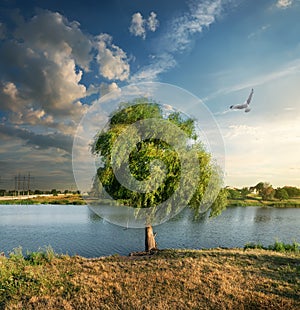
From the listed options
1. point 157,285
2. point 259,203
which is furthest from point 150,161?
point 259,203

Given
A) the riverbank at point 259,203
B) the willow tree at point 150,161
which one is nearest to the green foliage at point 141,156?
the willow tree at point 150,161

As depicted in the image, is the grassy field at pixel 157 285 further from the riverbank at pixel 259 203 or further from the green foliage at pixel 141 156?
the riverbank at pixel 259 203

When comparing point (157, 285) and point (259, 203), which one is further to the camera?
point (259, 203)

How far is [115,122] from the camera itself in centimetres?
1711

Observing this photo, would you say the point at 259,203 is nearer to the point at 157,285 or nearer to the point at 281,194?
the point at 281,194

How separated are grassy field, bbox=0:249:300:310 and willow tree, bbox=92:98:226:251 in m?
4.64

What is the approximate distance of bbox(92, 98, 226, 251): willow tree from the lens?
51.0 ft

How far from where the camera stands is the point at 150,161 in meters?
15.4

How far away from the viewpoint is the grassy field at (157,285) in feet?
25.8

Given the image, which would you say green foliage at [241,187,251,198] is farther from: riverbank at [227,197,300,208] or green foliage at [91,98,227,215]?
green foliage at [91,98,227,215]

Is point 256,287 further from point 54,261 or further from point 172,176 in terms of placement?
point 54,261

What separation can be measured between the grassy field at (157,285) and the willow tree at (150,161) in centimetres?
464

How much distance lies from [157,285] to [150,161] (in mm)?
7328

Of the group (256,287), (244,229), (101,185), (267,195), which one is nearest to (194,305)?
(256,287)
